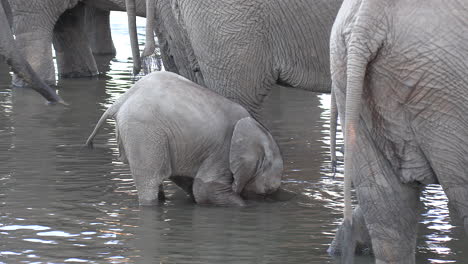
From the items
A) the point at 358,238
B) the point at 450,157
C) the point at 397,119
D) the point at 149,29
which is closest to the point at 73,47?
the point at 149,29

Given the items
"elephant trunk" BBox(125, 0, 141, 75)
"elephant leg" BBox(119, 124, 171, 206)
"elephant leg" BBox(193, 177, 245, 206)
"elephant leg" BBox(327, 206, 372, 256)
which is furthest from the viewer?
"elephant trunk" BBox(125, 0, 141, 75)

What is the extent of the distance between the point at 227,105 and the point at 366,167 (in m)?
2.38

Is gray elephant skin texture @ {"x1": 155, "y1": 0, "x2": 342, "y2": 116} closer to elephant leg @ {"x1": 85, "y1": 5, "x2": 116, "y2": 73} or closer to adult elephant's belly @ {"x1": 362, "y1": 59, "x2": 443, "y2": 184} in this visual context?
adult elephant's belly @ {"x1": 362, "y1": 59, "x2": 443, "y2": 184}

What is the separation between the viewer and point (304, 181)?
7.76m

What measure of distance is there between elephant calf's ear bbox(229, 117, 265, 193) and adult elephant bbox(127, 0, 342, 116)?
1.34ft

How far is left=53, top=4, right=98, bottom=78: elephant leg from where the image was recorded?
42.2 ft

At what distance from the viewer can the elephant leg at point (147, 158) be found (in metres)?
6.88

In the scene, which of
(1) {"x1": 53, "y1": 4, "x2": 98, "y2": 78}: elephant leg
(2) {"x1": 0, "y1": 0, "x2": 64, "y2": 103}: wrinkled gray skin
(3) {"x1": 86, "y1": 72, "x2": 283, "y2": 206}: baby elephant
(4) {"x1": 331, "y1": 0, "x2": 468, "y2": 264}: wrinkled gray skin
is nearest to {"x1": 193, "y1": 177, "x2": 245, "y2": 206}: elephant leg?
(3) {"x1": 86, "y1": 72, "x2": 283, "y2": 206}: baby elephant

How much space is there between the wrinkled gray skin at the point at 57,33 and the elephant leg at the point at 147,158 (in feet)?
15.6

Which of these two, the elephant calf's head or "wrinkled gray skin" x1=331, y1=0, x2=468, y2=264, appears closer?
"wrinkled gray skin" x1=331, y1=0, x2=468, y2=264

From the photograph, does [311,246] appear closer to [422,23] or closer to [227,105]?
[227,105]

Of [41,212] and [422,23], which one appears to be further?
[41,212]

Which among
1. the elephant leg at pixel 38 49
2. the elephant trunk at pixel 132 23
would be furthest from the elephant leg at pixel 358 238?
the elephant leg at pixel 38 49

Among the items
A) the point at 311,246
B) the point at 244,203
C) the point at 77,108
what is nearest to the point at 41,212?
the point at 244,203
